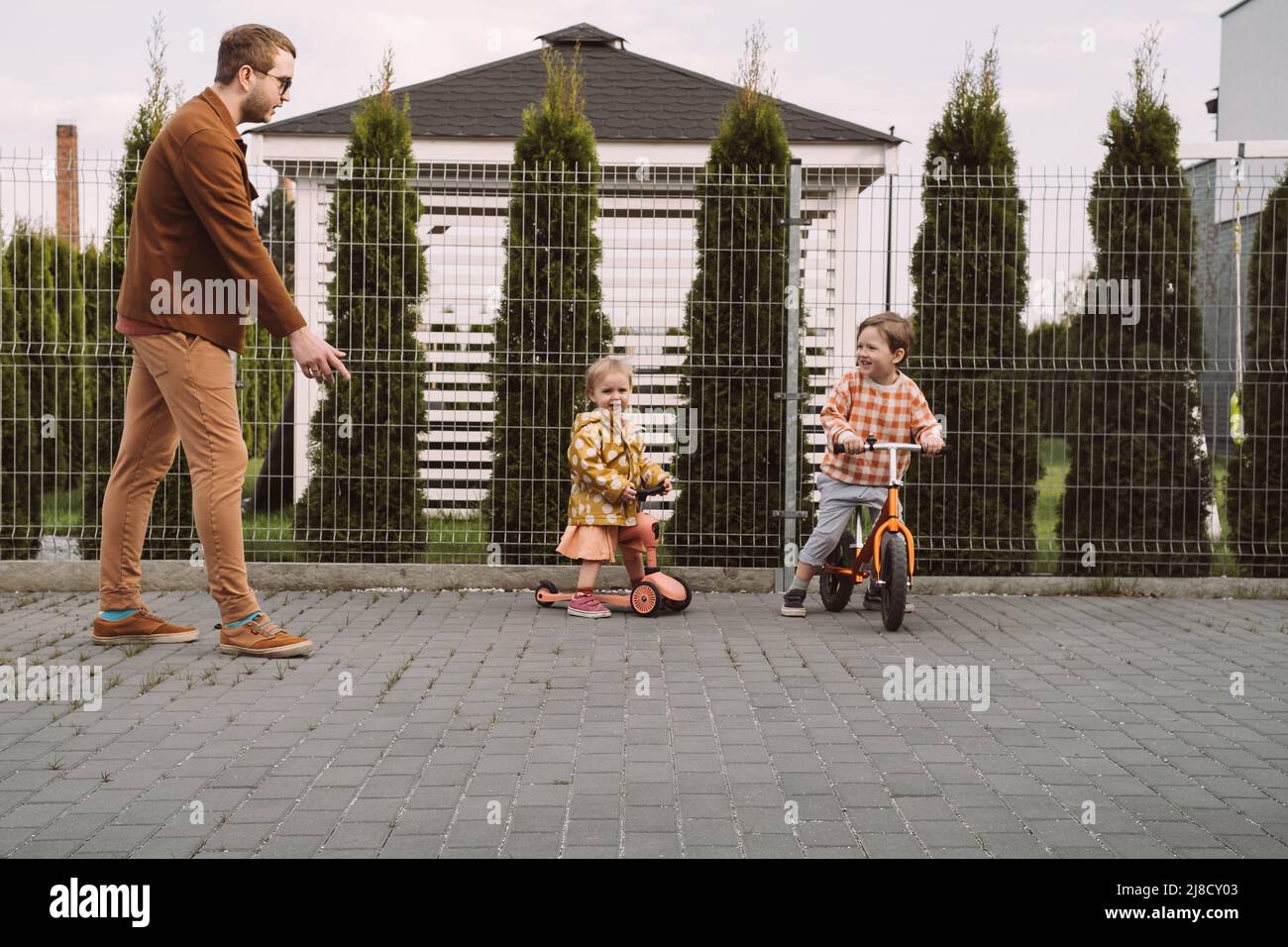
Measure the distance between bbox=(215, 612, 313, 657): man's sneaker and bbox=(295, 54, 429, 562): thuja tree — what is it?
2.71 meters

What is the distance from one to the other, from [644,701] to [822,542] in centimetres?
275

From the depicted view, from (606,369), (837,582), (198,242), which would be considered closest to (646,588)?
(837,582)

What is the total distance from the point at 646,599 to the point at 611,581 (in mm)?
1319

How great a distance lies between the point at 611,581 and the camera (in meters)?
9.12

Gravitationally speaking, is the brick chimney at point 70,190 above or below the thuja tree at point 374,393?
above

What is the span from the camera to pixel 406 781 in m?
4.23

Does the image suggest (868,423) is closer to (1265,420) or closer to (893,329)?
(893,329)

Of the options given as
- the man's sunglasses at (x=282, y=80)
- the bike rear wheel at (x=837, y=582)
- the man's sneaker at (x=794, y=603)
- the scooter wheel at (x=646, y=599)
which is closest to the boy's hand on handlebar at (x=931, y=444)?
the bike rear wheel at (x=837, y=582)

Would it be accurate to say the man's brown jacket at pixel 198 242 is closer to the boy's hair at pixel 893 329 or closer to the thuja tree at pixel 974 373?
the boy's hair at pixel 893 329

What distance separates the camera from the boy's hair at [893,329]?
791 cm

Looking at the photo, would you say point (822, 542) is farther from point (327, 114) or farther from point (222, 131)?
point (327, 114)

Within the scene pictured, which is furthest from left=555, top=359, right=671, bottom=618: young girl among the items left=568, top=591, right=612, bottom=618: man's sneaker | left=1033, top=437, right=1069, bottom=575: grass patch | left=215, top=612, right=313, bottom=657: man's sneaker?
left=1033, top=437, right=1069, bottom=575: grass patch

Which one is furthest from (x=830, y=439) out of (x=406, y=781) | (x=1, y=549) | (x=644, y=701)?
(x=1, y=549)

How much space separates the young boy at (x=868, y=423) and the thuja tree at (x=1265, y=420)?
2.87 m
